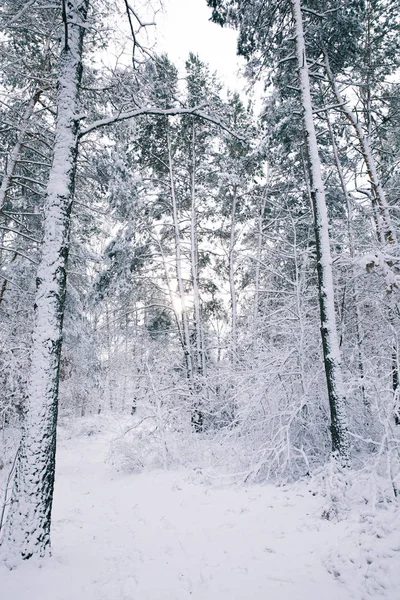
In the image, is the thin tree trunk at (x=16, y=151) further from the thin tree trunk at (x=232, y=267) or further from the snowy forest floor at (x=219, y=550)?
the snowy forest floor at (x=219, y=550)

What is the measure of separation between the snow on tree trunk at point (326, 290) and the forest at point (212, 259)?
4 cm

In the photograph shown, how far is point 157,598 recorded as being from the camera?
3379 mm

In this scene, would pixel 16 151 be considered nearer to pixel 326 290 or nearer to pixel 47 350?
pixel 47 350

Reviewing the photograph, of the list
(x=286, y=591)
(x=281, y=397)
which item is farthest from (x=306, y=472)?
(x=286, y=591)

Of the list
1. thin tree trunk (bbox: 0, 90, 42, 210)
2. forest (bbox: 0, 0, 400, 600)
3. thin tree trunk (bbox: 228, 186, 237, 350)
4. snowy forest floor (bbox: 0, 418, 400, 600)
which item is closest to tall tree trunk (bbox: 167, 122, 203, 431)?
forest (bbox: 0, 0, 400, 600)

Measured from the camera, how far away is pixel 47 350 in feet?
14.0

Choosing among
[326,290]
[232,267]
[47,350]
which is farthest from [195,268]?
[47,350]

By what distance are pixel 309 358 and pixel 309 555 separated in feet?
14.5

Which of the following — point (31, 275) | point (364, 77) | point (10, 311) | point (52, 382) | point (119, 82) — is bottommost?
point (52, 382)

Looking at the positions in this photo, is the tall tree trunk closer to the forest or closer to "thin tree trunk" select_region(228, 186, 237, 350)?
the forest

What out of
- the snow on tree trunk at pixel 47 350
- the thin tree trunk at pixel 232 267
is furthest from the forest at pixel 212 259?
the thin tree trunk at pixel 232 267

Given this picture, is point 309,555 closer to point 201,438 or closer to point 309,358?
point 309,358

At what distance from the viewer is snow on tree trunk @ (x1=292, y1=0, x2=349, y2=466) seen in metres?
5.48

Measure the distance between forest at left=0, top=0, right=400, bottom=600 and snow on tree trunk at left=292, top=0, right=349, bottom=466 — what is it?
0.04m
